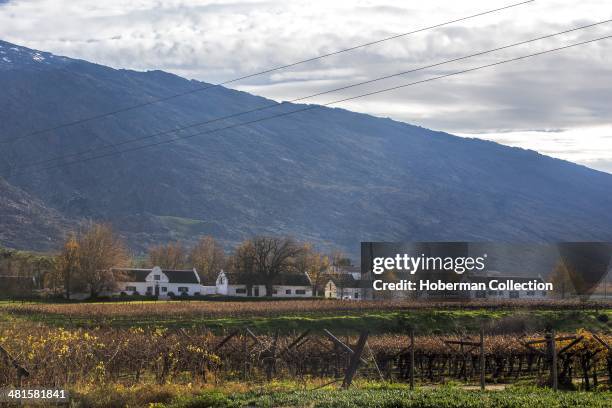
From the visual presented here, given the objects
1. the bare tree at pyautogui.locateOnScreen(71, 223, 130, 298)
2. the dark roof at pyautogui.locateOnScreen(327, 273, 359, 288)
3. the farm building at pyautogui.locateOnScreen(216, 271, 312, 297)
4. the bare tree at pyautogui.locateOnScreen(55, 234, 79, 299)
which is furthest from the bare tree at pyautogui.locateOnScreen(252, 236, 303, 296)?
the bare tree at pyautogui.locateOnScreen(55, 234, 79, 299)

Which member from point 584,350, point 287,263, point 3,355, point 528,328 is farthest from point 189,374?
point 287,263

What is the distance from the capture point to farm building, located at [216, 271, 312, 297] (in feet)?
449

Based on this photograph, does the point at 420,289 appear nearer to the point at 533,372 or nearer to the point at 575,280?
the point at 575,280

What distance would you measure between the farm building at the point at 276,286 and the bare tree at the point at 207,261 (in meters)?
17.0

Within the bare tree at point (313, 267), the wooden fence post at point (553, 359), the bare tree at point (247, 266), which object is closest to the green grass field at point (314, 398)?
the wooden fence post at point (553, 359)

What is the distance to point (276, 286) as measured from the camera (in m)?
137

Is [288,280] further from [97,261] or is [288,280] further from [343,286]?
[97,261]

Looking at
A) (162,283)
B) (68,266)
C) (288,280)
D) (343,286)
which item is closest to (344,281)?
(343,286)

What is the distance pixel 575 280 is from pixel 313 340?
228ft

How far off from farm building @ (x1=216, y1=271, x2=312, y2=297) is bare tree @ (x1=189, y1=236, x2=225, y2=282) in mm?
16997

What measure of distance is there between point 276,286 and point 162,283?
19006mm

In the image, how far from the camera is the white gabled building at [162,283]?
135750 millimetres

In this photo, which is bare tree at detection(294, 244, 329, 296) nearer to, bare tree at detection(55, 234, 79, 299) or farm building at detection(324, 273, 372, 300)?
farm building at detection(324, 273, 372, 300)

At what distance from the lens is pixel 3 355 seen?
2694 centimetres
